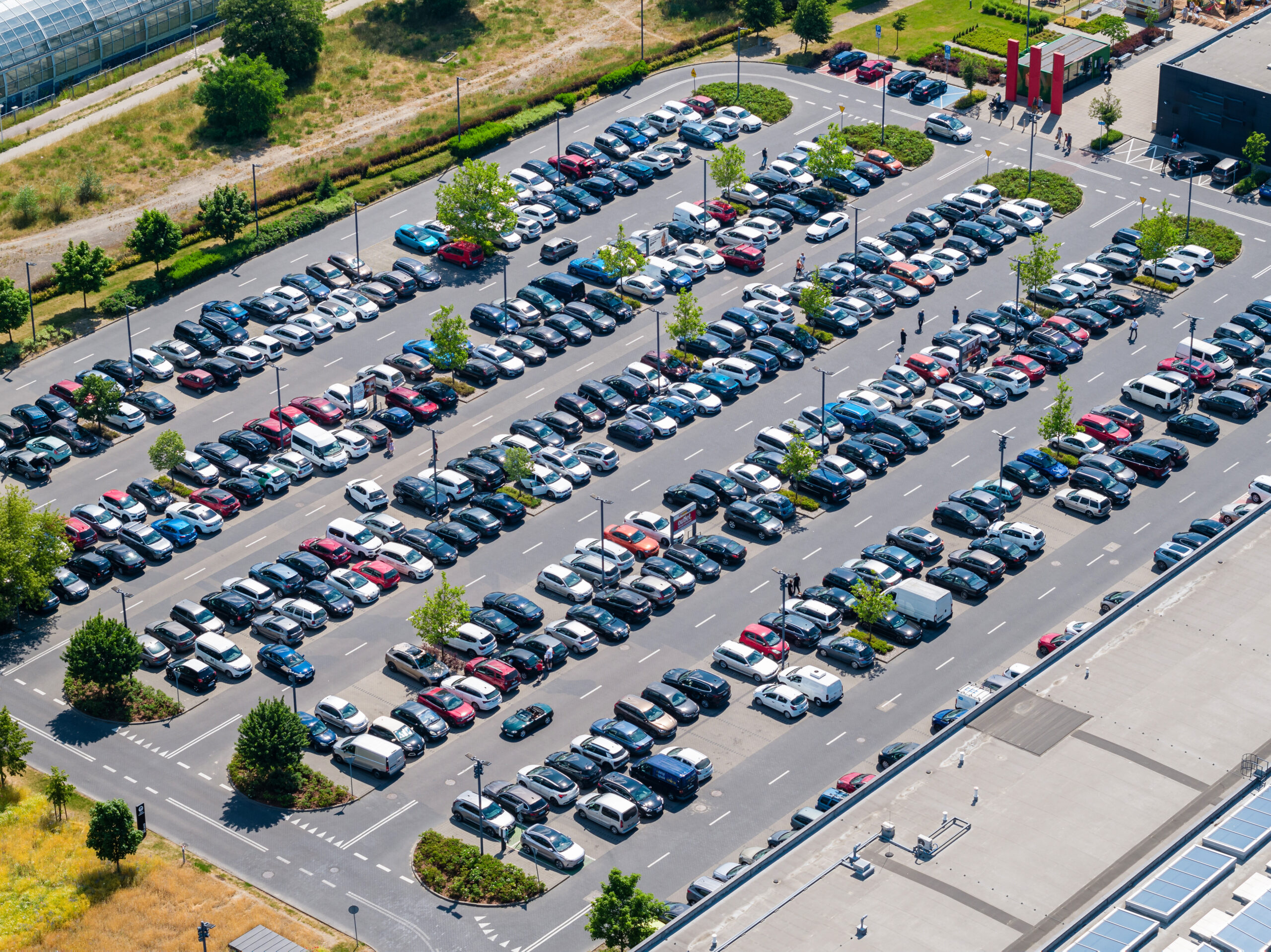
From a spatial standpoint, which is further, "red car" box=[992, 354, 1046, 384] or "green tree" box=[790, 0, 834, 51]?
"green tree" box=[790, 0, 834, 51]

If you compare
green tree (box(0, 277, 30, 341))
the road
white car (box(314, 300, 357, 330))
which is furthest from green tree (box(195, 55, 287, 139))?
green tree (box(0, 277, 30, 341))

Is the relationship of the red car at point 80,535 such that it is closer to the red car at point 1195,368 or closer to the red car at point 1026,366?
the red car at point 1026,366

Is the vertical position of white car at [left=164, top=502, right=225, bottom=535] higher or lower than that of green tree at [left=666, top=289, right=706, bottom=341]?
lower

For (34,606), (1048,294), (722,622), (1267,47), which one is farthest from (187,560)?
(1267,47)

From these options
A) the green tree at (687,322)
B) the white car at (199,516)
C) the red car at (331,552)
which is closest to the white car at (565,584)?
the red car at (331,552)

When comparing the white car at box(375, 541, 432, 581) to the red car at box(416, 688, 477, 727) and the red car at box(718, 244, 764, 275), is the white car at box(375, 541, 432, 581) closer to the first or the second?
the red car at box(416, 688, 477, 727)

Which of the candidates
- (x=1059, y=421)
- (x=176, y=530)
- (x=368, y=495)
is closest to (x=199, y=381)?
(x=176, y=530)

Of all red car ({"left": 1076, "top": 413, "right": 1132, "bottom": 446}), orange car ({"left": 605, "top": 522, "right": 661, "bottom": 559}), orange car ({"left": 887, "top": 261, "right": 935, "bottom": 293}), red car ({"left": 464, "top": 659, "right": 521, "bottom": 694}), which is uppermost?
orange car ({"left": 887, "top": 261, "right": 935, "bottom": 293})

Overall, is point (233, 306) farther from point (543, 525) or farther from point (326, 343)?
point (543, 525)
